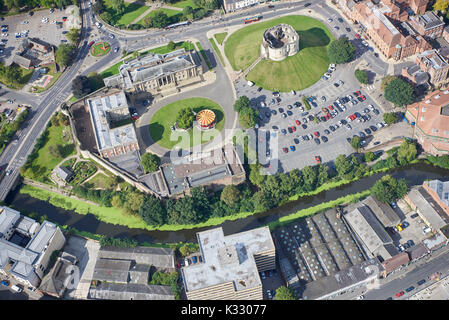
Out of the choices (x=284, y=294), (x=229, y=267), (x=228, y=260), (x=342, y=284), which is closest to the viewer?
(x=229, y=267)

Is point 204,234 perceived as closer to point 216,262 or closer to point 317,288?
point 216,262

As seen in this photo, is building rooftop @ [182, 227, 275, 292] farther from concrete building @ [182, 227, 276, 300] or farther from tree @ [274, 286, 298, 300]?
tree @ [274, 286, 298, 300]

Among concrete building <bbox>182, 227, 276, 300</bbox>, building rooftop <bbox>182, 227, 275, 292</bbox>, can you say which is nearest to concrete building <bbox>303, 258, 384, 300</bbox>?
concrete building <bbox>182, 227, 276, 300</bbox>

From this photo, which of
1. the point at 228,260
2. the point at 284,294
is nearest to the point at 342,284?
the point at 284,294

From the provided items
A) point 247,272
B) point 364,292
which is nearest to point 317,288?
point 364,292

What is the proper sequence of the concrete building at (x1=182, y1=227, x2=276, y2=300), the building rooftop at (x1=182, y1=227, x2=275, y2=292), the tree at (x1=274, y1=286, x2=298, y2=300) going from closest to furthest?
the concrete building at (x1=182, y1=227, x2=276, y2=300)
the building rooftop at (x1=182, y1=227, x2=275, y2=292)
the tree at (x1=274, y1=286, x2=298, y2=300)

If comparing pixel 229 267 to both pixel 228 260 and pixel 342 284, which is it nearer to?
pixel 228 260
